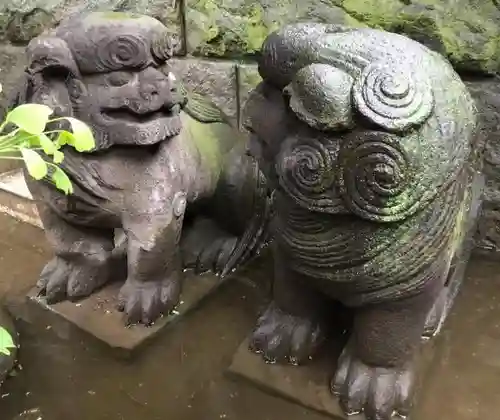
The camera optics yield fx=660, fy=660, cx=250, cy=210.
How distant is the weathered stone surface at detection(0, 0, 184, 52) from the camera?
63.6 inches

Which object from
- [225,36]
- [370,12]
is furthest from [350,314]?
[225,36]

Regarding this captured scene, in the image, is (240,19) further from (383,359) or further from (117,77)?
(383,359)

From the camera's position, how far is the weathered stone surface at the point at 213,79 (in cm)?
163

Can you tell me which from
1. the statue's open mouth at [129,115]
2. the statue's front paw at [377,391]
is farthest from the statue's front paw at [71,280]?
the statue's front paw at [377,391]

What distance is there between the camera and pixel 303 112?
839 mm

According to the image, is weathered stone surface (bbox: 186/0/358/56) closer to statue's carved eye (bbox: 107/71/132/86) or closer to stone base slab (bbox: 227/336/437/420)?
statue's carved eye (bbox: 107/71/132/86)

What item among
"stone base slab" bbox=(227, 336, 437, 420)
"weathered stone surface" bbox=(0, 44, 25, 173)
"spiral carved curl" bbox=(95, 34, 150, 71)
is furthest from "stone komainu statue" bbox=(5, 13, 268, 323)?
"weathered stone surface" bbox=(0, 44, 25, 173)

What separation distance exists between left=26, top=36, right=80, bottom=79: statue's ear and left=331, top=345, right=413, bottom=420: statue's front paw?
642 mm

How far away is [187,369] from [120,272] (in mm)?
262

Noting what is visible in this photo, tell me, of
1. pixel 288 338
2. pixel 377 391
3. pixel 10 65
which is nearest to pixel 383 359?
pixel 377 391

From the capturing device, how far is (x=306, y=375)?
3.54 ft

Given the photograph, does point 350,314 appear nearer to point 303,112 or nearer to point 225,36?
point 303,112

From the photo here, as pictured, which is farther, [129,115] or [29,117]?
[129,115]

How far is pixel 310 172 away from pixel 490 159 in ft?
2.33
